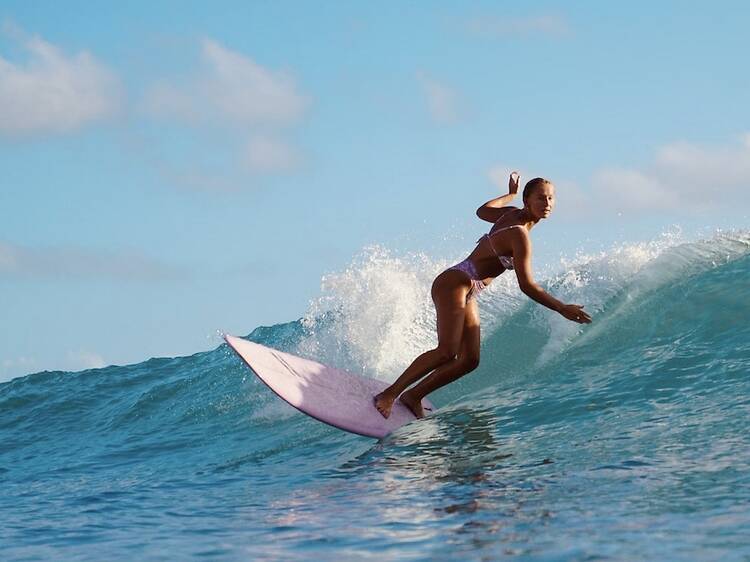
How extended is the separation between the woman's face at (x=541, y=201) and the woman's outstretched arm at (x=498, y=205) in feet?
1.21

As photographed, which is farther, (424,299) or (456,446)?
(424,299)

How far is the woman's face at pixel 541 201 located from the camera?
6977mm

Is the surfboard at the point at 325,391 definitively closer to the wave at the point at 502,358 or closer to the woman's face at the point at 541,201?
the wave at the point at 502,358

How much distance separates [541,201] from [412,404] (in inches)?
76.5

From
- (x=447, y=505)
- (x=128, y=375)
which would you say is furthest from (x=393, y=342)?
(x=128, y=375)

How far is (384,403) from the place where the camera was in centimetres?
772

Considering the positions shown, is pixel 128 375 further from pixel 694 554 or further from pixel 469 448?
pixel 694 554

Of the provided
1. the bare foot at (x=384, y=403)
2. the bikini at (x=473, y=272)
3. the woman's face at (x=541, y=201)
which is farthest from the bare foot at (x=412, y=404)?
the woman's face at (x=541, y=201)

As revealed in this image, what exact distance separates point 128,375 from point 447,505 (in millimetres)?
11417

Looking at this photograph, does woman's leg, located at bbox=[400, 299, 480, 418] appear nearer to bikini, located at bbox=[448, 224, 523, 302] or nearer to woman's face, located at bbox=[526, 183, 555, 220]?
bikini, located at bbox=[448, 224, 523, 302]

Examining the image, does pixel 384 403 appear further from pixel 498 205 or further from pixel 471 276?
pixel 498 205

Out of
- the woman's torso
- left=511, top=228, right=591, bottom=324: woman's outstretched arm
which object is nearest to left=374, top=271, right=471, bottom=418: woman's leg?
the woman's torso

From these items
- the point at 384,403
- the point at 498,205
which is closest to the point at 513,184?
the point at 498,205

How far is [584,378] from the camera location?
26.8 ft
